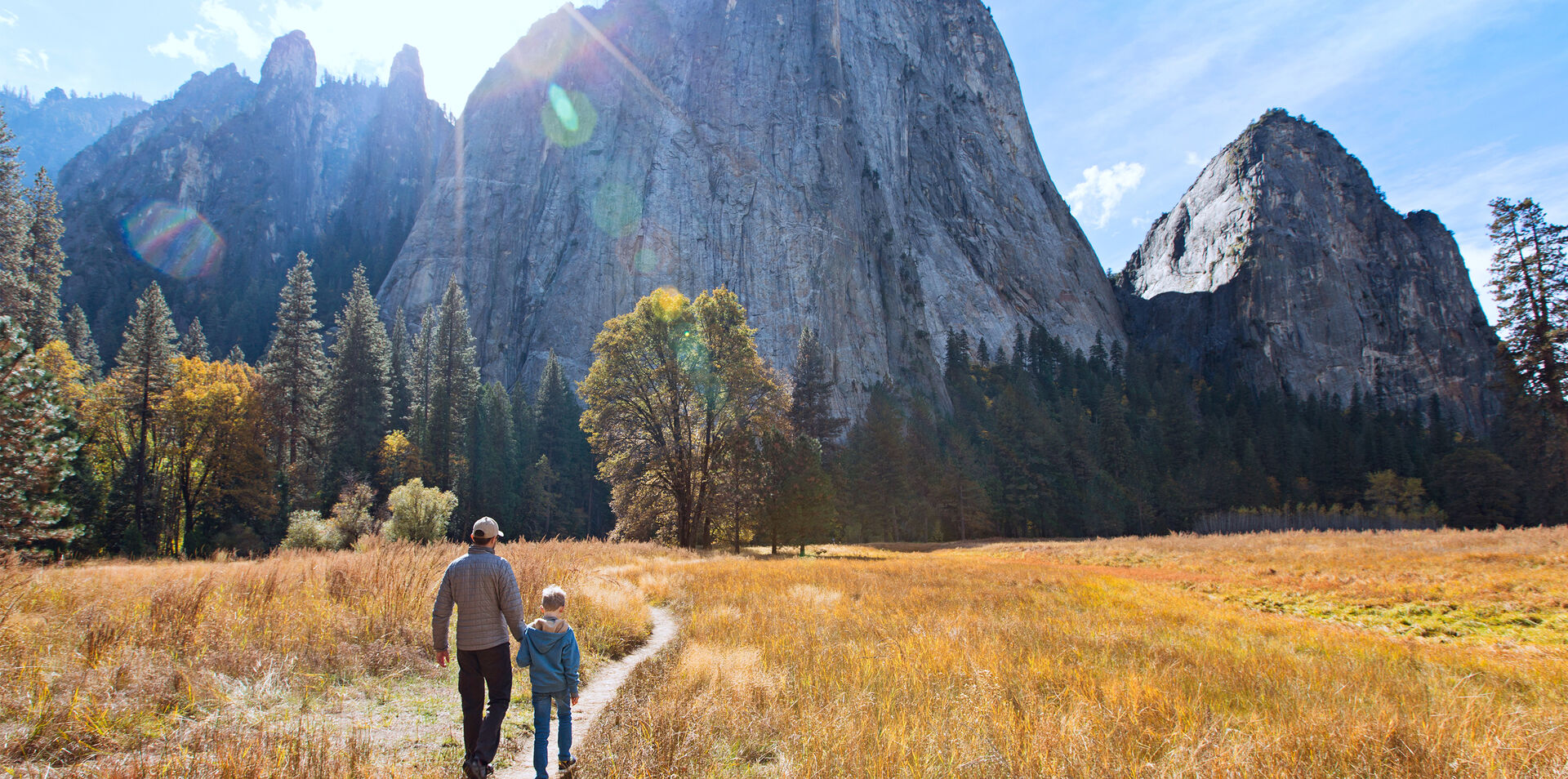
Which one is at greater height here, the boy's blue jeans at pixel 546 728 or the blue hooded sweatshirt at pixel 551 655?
the blue hooded sweatshirt at pixel 551 655

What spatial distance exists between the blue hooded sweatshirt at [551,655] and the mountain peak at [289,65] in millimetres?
196203

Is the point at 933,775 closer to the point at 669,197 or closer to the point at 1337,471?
the point at 669,197

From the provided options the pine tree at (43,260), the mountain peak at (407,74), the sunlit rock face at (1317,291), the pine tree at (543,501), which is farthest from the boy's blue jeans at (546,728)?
the mountain peak at (407,74)

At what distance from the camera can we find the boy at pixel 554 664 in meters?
4.78

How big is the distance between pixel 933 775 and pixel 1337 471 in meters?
107

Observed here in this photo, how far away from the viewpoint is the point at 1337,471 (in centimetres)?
8175

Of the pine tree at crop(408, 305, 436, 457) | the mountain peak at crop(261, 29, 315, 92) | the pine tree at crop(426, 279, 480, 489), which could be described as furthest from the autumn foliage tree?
the mountain peak at crop(261, 29, 315, 92)

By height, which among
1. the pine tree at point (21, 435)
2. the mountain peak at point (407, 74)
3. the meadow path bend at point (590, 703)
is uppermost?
the mountain peak at point (407, 74)

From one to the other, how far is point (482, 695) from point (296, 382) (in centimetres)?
5137

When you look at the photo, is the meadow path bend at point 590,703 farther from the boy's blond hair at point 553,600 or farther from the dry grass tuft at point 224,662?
the boy's blond hair at point 553,600

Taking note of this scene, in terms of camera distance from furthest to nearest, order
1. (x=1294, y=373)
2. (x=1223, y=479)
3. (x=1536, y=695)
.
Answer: (x=1294, y=373), (x=1223, y=479), (x=1536, y=695)

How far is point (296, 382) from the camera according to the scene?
145ft

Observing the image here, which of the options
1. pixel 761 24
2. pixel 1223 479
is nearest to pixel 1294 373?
pixel 1223 479

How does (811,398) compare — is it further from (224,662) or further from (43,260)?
(43,260)
